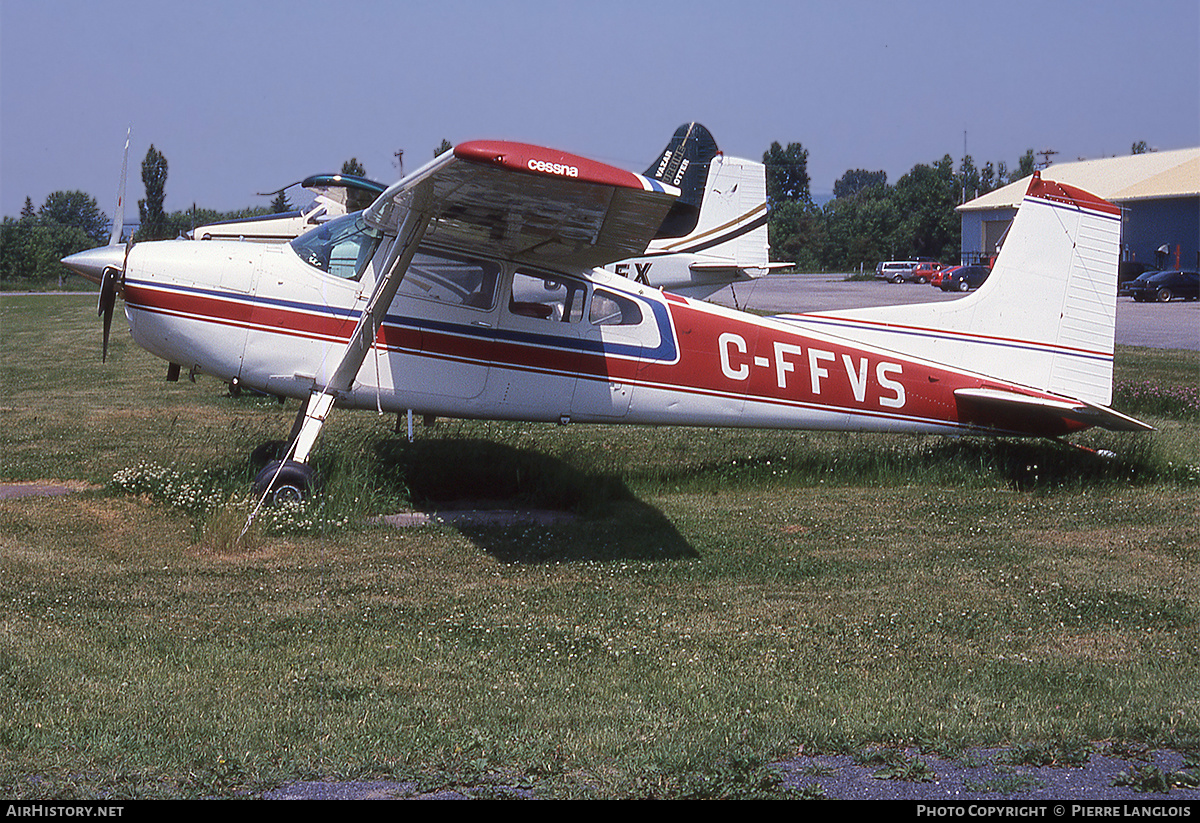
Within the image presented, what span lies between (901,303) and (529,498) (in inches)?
1392

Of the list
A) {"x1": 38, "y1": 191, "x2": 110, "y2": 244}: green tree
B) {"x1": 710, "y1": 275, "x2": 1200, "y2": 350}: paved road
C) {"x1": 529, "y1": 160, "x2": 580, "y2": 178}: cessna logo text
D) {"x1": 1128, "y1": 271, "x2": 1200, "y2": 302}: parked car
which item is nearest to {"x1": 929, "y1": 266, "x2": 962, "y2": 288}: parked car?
{"x1": 710, "y1": 275, "x2": 1200, "y2": 350}: paved road

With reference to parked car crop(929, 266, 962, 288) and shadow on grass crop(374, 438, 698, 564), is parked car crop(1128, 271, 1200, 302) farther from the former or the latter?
shadow on grass crop(374, 438, 698, 564)

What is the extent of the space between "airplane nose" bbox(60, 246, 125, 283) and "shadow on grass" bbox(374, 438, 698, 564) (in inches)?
104

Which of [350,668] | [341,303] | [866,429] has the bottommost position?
[350,668]

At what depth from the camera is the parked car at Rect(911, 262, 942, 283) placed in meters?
61.1

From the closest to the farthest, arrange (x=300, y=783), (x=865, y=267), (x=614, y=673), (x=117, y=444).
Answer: (x=300, y=783) < (x=614, y=673) < (x=117, y=444) < (x=865, y=267)

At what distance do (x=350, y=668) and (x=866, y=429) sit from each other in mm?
5929

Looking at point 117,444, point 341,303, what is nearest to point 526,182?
point 341,303

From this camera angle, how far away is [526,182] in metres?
6.74

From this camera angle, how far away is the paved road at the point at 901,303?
26.5 m

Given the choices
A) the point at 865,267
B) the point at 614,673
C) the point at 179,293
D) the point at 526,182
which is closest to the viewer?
the point at 614,673

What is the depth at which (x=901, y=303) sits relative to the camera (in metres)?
42.1

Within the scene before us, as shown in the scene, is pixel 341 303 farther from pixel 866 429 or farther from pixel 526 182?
pixel 866 429

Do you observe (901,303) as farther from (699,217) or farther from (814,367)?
(814,367)
